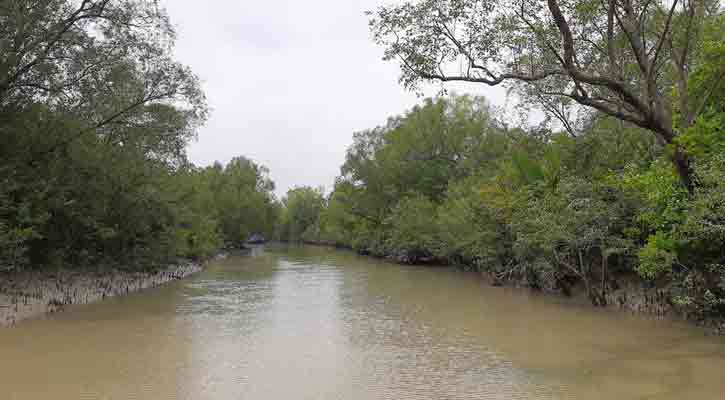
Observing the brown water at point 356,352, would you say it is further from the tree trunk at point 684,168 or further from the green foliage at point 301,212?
the green foliage at point 301,212

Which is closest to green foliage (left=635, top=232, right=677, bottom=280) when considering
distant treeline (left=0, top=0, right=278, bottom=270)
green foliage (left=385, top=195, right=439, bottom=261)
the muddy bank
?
the muddy bank

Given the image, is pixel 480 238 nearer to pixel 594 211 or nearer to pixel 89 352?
pixel 594 211

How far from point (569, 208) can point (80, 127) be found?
15.9m

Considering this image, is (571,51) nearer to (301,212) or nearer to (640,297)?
(640,297)

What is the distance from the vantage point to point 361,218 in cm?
5309

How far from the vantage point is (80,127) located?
17.5 m

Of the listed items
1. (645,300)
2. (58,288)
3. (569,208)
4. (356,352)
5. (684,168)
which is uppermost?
(684,168)

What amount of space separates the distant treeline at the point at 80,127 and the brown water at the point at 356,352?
3597 mm

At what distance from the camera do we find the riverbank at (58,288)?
46.3ft

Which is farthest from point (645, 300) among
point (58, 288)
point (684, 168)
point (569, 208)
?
point (58, 288)

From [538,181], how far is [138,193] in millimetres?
15888

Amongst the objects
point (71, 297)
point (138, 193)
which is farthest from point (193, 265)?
point (71, 297)

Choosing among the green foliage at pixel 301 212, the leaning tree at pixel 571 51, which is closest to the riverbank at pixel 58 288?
the leaning tree at pixel 571 51

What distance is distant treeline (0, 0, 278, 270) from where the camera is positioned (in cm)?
1502
